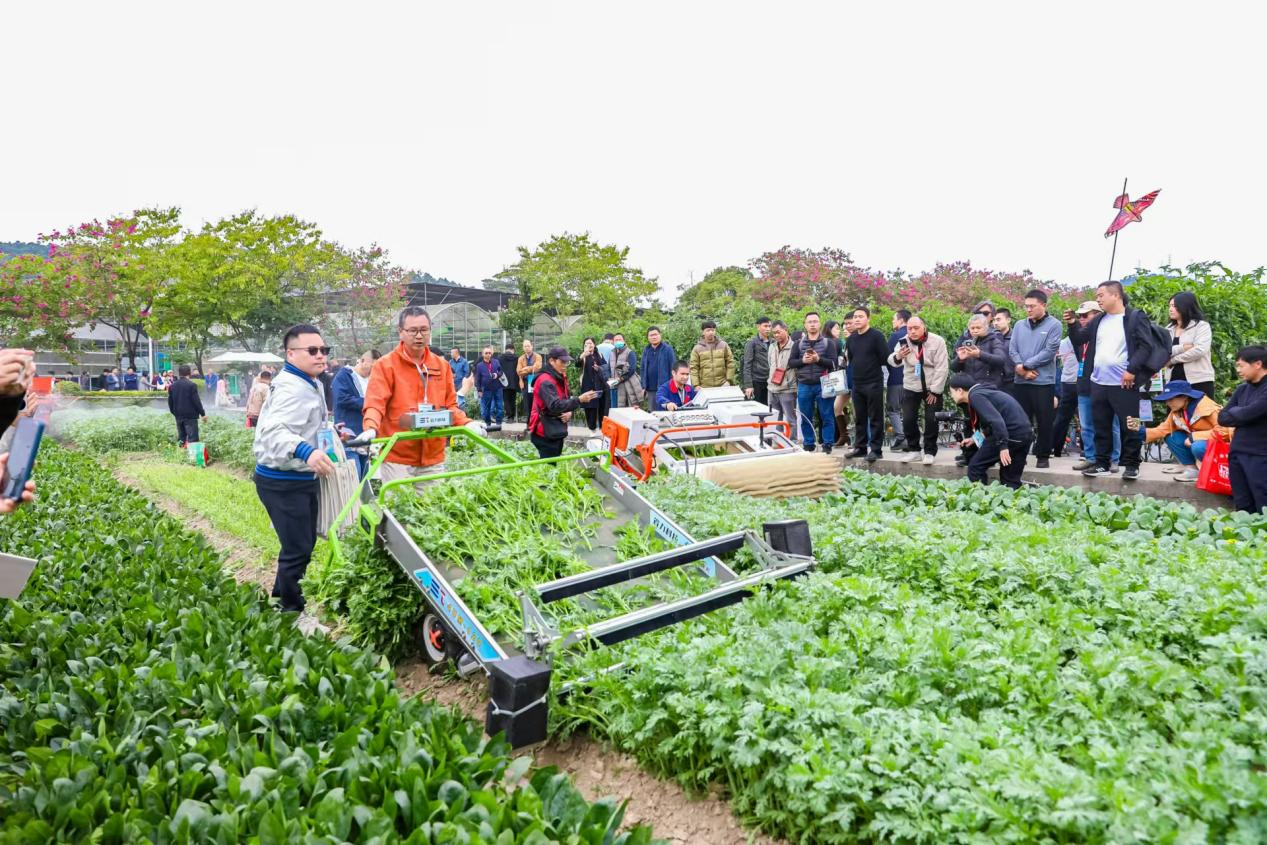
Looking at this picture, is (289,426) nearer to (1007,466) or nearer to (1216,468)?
(1007,466)

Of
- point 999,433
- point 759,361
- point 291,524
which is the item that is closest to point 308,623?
point 291,524

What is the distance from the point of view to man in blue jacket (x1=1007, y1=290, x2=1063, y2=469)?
9039 millimetres

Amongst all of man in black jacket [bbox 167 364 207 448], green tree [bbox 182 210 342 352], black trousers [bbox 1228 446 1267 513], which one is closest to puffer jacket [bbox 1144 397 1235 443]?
black trousers [bbox 1228 446 1267 513]

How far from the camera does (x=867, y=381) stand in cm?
1029

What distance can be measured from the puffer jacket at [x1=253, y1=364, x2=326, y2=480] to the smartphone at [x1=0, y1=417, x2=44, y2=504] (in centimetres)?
238

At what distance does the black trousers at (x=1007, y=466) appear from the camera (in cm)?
802

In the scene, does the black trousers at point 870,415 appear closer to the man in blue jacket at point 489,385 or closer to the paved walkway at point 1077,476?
the paved walkway at point 1077,476

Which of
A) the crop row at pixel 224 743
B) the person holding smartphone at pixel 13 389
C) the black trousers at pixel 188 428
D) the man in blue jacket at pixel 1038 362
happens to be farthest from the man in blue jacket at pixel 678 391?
the black trousers at pixel 188 428

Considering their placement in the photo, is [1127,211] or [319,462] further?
[1127,211]

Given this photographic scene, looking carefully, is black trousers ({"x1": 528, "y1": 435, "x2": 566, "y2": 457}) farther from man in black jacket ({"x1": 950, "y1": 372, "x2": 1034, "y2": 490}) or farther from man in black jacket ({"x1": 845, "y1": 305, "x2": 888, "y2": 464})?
man in black jacket ({"x1": 950, "y1": 372, "x2": 1034, "y2": 490})

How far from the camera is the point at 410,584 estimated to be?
187 inches

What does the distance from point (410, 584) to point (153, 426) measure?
17.0m

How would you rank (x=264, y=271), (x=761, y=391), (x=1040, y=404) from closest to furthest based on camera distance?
(x=1040, y=404), (x=761, y=391), (x=264, y=271)

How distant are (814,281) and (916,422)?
71.2ft
